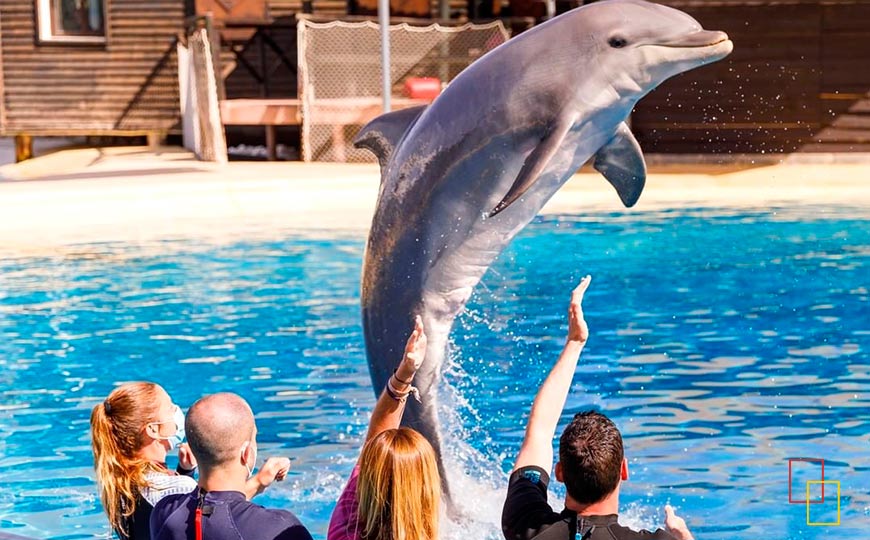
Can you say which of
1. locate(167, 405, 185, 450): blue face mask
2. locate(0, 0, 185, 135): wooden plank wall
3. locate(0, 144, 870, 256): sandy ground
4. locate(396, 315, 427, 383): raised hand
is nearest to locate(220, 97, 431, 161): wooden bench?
locate(0, 144, 870, 256): sandy ground

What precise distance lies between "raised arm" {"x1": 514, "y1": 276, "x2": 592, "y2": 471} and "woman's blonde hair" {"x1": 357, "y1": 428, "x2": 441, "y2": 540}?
380 millimetres

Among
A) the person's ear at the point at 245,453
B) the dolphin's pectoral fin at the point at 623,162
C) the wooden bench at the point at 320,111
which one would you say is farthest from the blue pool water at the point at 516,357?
the wooden bench at the point at 320,111

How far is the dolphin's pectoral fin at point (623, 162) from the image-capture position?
4.92 m

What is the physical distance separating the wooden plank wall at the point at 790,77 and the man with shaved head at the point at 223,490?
17.4m

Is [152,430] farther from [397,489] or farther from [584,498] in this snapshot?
[584,498]

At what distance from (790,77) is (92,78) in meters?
12.6

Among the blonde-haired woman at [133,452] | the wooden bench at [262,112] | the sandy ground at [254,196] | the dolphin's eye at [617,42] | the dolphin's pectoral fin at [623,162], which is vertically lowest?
the sandy ground at [254,196]

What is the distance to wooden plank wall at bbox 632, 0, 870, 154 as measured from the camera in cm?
1967

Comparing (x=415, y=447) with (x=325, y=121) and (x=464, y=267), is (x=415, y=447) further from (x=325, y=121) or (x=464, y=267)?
(x=325, y=121)

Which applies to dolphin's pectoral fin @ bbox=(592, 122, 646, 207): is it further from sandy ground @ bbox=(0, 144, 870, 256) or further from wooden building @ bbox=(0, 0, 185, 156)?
wooden building @ bbox=(0, 0, 185, 156)

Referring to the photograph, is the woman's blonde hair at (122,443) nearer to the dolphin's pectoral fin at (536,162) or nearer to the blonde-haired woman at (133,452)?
the blonde-haired woman at (133,452)

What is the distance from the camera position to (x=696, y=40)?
14.9 feet

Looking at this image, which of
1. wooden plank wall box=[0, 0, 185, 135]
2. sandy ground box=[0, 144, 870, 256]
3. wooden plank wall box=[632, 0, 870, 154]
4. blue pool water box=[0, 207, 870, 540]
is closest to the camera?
blue pool water box=[0, 207, 870, 540]

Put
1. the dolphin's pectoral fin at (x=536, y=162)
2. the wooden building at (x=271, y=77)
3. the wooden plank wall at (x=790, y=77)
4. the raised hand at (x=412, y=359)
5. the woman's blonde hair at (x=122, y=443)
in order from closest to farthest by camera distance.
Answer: the raised hand at (x=412, y=359) → the woman's blonde hair at (x=122, y=443) → the dolphin's pectoral fin at (x=536, y=162) → the wooden plank wall at (x=790, y=77) → the wooden building at (x=271, y=77)
